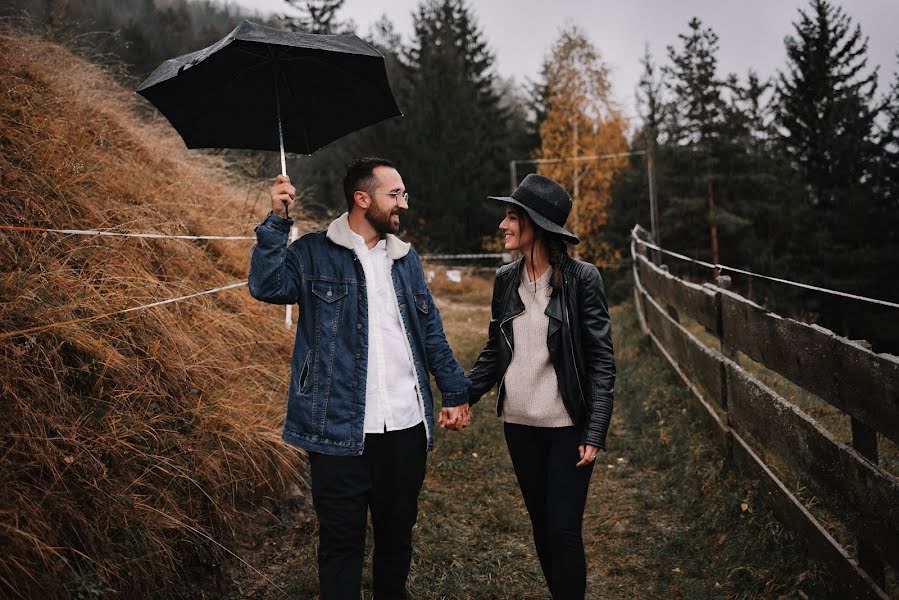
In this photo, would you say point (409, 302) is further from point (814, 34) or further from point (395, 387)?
point (814, 34)

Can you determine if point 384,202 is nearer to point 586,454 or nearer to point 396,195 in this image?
point 396,195

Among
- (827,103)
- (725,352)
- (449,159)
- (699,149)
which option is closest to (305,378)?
(725,352)

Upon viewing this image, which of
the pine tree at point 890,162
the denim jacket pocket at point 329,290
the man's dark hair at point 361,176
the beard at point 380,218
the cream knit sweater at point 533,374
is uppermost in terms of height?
the pine tree at point 890,162

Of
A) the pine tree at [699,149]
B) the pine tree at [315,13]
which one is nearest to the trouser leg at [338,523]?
the pine tree at [699,149]

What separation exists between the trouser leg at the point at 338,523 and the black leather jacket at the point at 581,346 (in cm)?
82

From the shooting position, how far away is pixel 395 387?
8.93 ft

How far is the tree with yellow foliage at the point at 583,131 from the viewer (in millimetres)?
24297

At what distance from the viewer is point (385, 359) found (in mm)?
2729

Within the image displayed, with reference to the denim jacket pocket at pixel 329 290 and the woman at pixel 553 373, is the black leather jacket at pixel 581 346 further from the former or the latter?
the denim jacket pocket at pixel 329 290

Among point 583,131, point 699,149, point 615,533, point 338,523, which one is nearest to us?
point 338,523

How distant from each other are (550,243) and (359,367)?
3.52 ft

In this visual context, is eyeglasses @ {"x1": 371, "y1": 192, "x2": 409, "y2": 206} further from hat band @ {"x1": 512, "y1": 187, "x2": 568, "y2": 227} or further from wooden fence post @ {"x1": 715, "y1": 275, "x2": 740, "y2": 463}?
wooden fence post @ {"x1": 715, "y1": 275, "x2": 740, "y2": 463}

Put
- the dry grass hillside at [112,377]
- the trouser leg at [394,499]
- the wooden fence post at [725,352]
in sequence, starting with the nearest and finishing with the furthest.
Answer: the dry grass hillside at [112,377]
the trouser leg at [394,499]
the wooden fence post at [725,352]

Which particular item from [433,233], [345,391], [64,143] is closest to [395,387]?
Result: [345,391]
